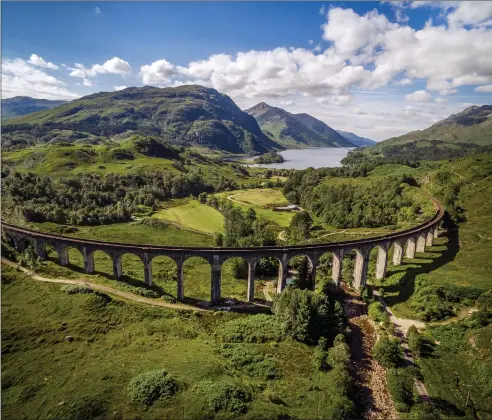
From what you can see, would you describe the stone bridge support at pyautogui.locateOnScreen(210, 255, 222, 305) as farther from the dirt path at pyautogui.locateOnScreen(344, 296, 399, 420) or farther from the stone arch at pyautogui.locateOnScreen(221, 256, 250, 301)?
the dirt path at pyautogui.locateOnScreen(344, 296, 399, 420)

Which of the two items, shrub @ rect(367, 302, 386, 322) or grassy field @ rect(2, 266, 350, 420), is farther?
shrub @ rect(367, 302, 386, 322)

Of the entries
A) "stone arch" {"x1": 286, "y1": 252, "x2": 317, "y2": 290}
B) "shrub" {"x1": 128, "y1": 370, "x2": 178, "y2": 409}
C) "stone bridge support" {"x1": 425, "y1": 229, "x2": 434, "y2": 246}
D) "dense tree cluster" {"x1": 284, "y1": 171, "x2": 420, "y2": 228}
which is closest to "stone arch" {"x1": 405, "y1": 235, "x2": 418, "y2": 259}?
"stone bridge support" {"x1": 425, "y1": 229, "x2": 434, "y2": 246}

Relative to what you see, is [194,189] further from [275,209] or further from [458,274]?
[458,274]

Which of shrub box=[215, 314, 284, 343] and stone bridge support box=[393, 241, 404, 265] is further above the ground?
stone bridge support box=[393, 241, 404, 265]

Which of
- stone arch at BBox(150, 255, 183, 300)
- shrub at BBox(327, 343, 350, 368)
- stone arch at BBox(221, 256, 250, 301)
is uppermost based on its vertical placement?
shrub at BBox(327, 343, 350, 368)

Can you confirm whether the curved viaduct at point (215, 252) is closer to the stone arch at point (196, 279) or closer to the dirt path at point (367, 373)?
the stone arch at point (196, 279)

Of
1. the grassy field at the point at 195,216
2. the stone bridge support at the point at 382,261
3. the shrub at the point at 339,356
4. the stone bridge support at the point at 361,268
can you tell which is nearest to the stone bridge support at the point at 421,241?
the stone bridge support at the point at 382,261

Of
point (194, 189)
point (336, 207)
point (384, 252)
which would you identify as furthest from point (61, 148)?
point (384, 252)

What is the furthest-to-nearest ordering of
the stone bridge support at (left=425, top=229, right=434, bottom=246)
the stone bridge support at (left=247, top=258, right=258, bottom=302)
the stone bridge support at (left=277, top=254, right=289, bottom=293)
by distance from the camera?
the stone bridge support at (left=425, top=229, right=434, bottom=246) → the stone bridge support at (left=277, top=254, right=289, bottom=293) → the stone bridge support at (left=247, top=258, right=258, bottom=302)
